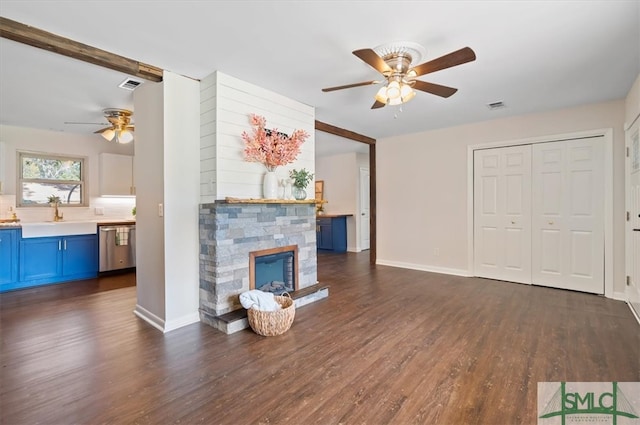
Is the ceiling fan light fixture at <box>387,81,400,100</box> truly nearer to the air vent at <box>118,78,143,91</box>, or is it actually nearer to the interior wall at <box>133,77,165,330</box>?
the interior wall at <box>133,77,165,330</box>

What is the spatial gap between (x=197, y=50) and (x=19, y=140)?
14.3 feet

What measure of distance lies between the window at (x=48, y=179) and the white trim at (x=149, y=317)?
3.33 metres

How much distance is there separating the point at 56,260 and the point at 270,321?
4103mm

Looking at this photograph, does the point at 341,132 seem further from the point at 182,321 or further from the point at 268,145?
the point at 182,321

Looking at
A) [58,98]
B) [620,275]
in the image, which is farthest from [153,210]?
[620,275]

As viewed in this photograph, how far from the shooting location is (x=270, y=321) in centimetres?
268

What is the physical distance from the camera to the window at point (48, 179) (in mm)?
4891

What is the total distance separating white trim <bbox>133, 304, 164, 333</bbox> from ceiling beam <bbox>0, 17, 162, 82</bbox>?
7.58 ft

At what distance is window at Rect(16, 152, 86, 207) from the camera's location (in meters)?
4.89

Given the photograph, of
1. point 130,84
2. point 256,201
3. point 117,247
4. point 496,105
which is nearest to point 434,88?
point 496,105

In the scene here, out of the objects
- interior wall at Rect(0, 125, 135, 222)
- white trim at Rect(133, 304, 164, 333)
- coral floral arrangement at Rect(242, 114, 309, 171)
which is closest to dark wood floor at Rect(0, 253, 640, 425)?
white trim at Rect(133, 304, 164, 333)

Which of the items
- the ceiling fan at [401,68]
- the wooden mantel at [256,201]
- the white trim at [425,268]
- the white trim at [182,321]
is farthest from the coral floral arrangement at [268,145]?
the white trim at [425,268]

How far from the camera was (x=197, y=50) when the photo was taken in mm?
2564

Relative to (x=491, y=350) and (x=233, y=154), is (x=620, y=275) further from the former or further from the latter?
(x=233, y=154)
